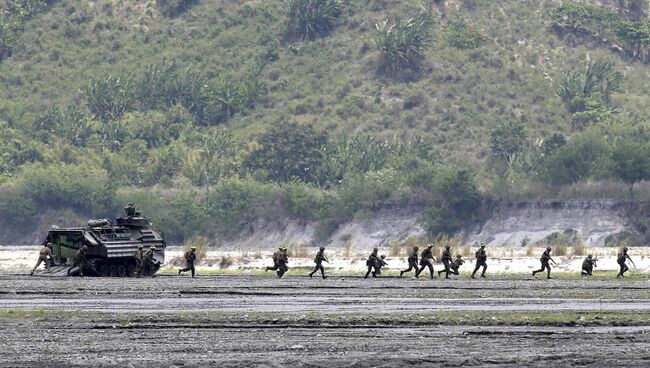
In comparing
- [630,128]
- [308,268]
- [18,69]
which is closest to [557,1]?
[630,128]

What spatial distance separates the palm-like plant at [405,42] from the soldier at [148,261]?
75286 mm

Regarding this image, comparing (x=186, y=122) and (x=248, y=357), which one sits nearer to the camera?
(x=248, y=357)

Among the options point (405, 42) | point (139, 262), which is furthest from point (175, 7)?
point (139, 262)

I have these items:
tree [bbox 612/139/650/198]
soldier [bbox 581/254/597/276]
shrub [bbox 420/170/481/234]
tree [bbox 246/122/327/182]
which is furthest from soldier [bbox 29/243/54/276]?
tree [bbox 246/122/327/182]

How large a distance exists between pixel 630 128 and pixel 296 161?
75.9 feet

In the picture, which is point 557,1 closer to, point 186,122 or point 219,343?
point 186,122

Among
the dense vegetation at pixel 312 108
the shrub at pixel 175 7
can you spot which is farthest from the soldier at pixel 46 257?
the shrub at pixel 175 7

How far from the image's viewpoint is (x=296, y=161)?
382 ft

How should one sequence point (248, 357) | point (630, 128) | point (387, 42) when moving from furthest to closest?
point (387, 42) → point (630, 128) → point (248, 357)

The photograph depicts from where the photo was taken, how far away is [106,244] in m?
57.0

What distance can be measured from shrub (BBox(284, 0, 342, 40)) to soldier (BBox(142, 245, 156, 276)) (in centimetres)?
8426

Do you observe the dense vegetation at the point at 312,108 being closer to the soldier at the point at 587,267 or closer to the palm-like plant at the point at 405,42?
the palm-like plant at the point at 405,42

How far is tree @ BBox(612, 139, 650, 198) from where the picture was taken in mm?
100188

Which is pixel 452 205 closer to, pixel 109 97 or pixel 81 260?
pixel 109 97
